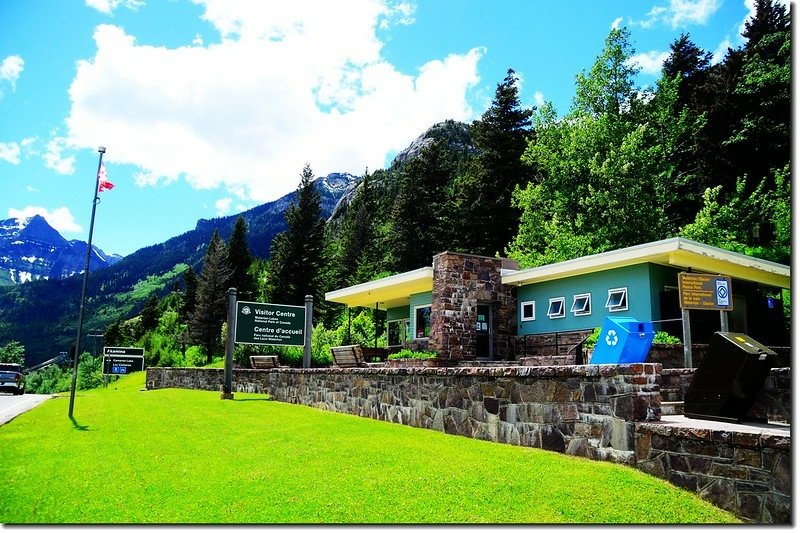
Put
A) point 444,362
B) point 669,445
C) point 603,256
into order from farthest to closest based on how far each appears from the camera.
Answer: point 444,362, point 603,256, point 669,445

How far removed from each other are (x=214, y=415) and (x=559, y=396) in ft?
22.0

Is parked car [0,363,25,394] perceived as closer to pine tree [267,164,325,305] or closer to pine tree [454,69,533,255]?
pine tree [267,164,325,305]

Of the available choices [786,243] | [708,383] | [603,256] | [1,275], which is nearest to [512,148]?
[786,243]

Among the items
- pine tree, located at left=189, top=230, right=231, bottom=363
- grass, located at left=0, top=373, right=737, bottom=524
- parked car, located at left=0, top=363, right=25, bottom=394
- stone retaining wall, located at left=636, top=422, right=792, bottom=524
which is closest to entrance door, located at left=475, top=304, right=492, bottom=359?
grass, located at left=0, top=373, right=737, bottom=524

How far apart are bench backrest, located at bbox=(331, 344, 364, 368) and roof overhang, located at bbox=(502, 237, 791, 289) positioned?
5.41 meters

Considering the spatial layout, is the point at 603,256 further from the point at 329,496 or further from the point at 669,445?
the point at 329,496

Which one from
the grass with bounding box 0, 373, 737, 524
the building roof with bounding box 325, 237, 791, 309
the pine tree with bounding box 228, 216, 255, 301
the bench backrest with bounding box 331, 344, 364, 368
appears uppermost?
the pine tree with bounding box 228, 216, 255, 301

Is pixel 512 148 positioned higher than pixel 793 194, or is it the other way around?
pixel 512 148

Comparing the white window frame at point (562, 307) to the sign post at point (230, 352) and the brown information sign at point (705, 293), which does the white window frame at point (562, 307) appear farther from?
the sign post at point (230, 352)

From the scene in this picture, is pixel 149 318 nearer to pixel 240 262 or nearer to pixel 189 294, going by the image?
pixel 189 294

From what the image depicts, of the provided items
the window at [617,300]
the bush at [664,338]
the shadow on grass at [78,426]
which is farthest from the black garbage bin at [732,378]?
the window at [617,300]

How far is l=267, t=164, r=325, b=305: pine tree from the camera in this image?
44031mm

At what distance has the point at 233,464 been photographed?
241 inches

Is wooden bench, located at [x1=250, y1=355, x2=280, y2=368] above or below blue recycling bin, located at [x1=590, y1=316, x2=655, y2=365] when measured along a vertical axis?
below
